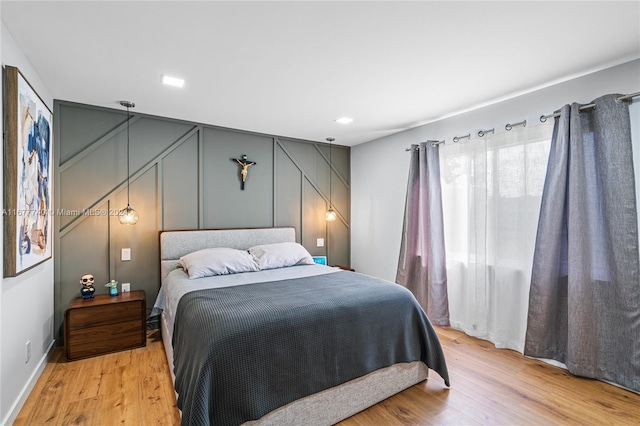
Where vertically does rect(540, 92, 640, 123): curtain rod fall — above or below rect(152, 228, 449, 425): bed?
above

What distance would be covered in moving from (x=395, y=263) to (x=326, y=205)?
1.40 m

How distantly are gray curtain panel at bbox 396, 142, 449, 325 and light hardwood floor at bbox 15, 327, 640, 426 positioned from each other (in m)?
0.93

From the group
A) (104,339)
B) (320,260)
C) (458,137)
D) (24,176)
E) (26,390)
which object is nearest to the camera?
(24,176)

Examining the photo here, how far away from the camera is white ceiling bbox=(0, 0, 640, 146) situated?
5.64ft

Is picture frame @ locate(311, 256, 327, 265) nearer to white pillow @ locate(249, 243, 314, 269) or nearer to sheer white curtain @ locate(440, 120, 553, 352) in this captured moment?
white pillow @ locate(249, 243, 314, 269)

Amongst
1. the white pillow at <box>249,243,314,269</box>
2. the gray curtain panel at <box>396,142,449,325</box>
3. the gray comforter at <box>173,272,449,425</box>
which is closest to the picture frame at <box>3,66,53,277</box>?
the gray comforter at <box>173,272,449,425</box>

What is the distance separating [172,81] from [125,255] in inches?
77.5

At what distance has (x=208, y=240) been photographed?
12.3ft

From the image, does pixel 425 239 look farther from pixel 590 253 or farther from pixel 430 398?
pixel 430 398

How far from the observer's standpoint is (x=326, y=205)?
488cm

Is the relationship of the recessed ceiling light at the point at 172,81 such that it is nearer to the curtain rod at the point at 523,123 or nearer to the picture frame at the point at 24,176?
the picture frame at the point at 24,176

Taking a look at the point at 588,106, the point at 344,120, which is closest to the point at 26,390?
the point at 344,120

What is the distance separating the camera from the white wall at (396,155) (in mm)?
2461

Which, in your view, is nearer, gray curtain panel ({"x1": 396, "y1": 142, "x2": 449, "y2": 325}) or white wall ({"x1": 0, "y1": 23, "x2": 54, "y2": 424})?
white wall ({"x1": 0, "y1": 23, "x2": 54, "y2": 424})
